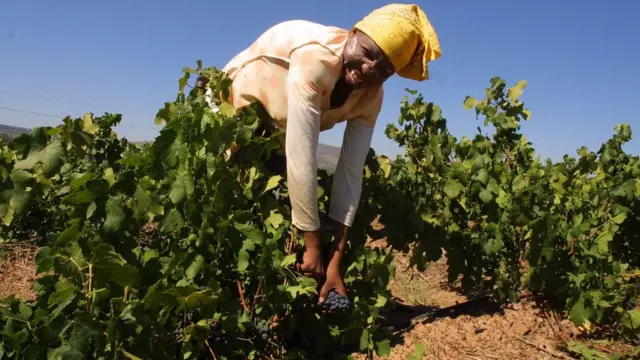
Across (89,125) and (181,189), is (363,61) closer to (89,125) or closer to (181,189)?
(181,189)

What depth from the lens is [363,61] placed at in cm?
209

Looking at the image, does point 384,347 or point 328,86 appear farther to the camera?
point 384,347

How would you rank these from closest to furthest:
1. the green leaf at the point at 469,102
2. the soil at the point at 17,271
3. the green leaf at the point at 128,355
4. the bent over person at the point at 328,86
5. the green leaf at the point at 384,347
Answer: the green leaf at the point at 128,355 < the bent over person at the point at 328,86 < the green leaf at the point at 384,347 < the soil at the point at 17,271 < the green leaf at the point at 469,102

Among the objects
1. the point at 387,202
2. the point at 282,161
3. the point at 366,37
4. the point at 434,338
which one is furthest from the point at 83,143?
the point at 434,338

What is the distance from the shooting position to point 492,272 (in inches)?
148

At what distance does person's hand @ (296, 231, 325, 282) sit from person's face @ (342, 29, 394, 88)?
2.14ft

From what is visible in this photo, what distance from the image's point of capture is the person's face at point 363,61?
6.79 feet

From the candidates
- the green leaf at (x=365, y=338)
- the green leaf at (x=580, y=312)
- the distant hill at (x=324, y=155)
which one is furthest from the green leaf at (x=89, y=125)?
the green leaf at (x=580, y=312)

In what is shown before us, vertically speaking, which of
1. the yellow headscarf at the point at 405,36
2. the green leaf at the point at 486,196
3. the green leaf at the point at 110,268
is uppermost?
the yellow headscarf at the point at 405,36

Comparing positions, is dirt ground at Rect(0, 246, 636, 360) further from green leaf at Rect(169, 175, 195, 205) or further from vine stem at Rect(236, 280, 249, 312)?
green leaf at Rect(169, 175, 195, 205)

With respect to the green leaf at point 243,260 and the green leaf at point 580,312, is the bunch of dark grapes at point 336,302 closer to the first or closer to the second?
the green leaf at point 243,260

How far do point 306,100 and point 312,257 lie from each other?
0.66 meters

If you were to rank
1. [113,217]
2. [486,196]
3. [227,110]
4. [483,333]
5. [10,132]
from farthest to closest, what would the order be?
[10,132], [486,196], [483,333], [227,110], [113,217]

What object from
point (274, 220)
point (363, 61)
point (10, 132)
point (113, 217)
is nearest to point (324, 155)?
point (274, 220)
